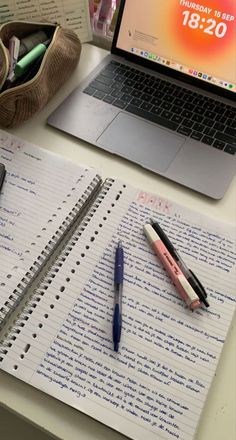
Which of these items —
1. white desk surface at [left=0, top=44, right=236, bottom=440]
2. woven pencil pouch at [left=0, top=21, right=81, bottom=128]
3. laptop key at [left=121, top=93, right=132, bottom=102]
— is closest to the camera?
white desk surface at [left=0, top=44, right=236, bottom=440]

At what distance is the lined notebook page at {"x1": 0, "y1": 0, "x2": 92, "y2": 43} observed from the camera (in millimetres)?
787

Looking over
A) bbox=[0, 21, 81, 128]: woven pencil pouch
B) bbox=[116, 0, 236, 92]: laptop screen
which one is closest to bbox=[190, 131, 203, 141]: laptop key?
bbox=[116, 0, 236, 92]: laptop screen

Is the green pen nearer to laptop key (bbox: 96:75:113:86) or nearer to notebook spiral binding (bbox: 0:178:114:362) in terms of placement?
laptop key (bbox: 96:75:113:86)

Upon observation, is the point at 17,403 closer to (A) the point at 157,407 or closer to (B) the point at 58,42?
(A) the point at 157,407

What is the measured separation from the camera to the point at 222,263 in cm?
59

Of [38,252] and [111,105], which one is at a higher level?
[111,105]

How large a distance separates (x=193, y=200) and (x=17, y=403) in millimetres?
353

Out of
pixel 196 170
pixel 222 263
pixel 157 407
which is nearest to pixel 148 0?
pixel 196 170

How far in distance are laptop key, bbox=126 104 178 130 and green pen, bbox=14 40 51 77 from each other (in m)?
0.16

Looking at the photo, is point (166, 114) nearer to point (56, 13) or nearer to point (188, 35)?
point (188, 35)

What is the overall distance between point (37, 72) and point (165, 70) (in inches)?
9.1

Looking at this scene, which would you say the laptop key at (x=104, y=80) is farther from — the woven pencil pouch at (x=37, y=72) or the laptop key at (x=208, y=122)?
the laptop key at (x=208, y=122)

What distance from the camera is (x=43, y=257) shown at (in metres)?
0.57

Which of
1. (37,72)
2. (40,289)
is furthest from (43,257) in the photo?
(37,72)
